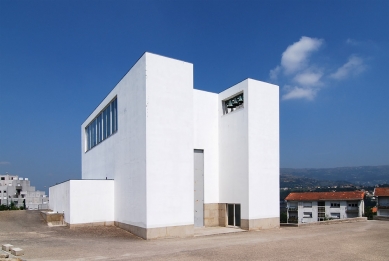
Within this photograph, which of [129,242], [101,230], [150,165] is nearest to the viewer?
[129,242]

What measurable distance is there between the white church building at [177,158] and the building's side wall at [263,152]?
6cm

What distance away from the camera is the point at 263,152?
19.5m

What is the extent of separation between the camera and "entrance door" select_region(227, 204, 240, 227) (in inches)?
774

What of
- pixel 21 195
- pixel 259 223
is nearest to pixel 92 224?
pixel 259 223

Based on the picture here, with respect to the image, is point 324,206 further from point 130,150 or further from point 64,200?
point 130,150

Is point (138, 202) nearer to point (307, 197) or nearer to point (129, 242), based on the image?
point (129, 242)

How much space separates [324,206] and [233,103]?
5838 centimetres

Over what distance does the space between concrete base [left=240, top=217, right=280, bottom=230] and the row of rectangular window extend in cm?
982

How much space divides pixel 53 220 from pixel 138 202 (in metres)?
7.53

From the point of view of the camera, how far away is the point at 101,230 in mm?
17219

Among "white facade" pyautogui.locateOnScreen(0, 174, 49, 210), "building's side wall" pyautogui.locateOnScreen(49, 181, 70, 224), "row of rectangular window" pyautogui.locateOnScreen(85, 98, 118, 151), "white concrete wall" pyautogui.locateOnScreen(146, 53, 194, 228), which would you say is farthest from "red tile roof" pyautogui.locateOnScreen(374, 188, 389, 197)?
"white facade" pyautogui.locateOnScreen(0, 174, 49, 210)

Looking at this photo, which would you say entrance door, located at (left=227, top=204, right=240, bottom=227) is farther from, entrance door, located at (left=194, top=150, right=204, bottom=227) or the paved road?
the paved road

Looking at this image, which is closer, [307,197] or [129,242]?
[129,242]

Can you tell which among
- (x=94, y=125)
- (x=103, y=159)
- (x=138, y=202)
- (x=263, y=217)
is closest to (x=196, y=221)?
(x=263, y=217)
